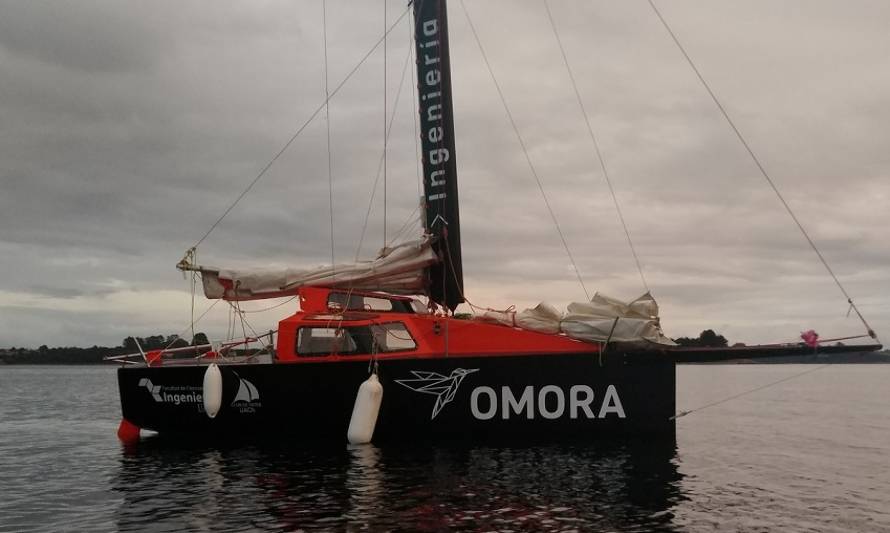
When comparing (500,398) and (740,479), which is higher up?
(500,398)

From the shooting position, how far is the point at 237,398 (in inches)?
604

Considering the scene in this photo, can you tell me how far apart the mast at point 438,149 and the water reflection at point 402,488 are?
360cm

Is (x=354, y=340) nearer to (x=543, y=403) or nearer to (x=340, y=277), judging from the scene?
(x=340, y=277)

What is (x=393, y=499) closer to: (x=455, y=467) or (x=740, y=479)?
(x=455, y=467)

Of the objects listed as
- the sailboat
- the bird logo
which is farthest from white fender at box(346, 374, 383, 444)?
the bird logo

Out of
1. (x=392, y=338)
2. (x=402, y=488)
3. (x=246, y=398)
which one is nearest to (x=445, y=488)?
(x=402, y=488)

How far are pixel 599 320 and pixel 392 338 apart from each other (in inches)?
Result: 150

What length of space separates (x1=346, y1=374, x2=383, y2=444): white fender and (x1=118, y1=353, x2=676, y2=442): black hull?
1.35 feet

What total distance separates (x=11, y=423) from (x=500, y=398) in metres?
16.9

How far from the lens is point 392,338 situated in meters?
14.7

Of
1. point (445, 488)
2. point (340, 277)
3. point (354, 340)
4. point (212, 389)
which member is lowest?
point (445, 488)

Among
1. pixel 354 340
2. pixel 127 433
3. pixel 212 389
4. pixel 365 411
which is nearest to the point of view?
pixel 365 411

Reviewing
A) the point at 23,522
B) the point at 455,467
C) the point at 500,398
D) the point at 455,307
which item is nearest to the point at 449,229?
the point at 455,307

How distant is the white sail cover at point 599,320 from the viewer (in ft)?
44.5
